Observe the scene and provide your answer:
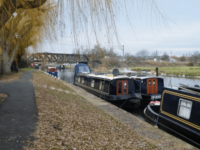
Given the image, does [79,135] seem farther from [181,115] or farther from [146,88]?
[146,88]

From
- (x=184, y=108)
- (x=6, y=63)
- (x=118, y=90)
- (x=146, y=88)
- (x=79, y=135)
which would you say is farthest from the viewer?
(x=6, y=63)

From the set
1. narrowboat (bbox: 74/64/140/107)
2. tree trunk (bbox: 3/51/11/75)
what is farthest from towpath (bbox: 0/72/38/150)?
tree trunk (bbox: 3/51/11/75)

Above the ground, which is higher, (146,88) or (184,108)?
(184,108)

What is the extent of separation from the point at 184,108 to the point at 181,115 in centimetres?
29

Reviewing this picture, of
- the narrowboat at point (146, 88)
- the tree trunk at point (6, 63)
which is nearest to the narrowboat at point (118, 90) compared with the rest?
the narrowboat at point (146, 88)

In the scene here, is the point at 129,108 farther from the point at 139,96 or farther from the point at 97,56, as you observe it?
the point at 97,56

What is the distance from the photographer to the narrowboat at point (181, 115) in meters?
6.47

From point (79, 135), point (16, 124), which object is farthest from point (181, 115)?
point (16, 124)

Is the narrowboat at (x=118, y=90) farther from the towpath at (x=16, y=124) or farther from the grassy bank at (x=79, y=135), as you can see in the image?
the towpath at (x=16, y=124)

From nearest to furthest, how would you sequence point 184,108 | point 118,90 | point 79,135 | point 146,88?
point 79,135
point 184,108
point 118,90
point 146,88

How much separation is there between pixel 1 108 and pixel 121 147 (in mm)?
4082

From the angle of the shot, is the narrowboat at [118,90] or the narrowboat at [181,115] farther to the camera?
the narrowboat at [118,90]

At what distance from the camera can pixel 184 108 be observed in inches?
279

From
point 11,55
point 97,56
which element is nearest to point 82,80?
point 11,55
